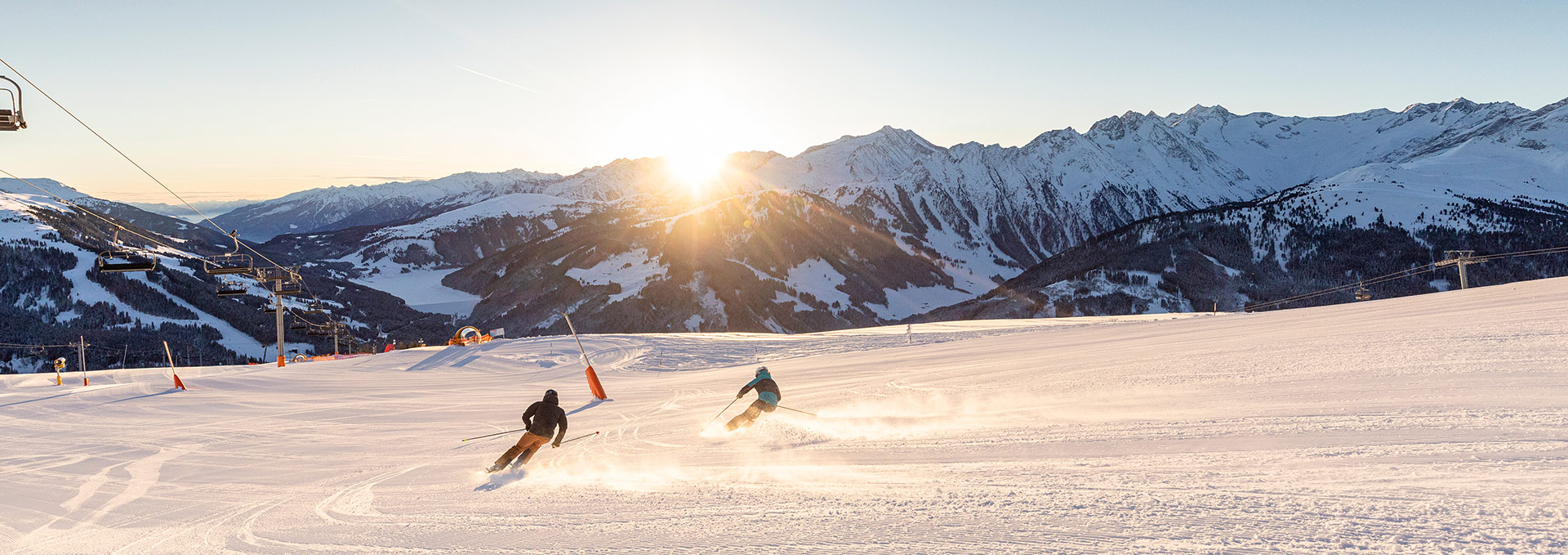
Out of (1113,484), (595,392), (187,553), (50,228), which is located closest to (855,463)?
(1113,484)

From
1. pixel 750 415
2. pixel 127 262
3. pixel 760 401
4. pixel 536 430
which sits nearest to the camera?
pixel 536 430

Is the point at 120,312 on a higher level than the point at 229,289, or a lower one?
higher

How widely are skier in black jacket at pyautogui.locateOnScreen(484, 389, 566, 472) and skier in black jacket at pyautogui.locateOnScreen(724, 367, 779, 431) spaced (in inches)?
121

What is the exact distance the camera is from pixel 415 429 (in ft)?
55.8

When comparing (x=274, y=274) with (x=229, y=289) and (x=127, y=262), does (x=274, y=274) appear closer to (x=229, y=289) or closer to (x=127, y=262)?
(x=229, y=289)

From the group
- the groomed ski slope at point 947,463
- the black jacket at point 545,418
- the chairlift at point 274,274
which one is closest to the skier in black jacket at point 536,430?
the black jacket at point 545,418

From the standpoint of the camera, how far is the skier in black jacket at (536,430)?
11.5 m

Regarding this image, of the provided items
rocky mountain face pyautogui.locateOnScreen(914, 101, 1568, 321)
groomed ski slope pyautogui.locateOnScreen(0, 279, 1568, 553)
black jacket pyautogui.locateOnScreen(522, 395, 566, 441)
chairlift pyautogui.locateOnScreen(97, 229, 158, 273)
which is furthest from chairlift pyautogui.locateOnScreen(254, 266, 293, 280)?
rocky mountain face pyautogui.locateOnScreen(914, 101, 1568, 321)

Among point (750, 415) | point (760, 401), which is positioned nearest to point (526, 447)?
point (750, 415)

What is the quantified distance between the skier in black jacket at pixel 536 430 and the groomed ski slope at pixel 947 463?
0.35 meters

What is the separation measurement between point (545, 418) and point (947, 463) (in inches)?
257

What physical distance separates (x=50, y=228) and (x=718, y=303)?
147 metres

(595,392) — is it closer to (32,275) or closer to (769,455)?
(769,455)

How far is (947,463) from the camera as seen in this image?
920 centimetres
